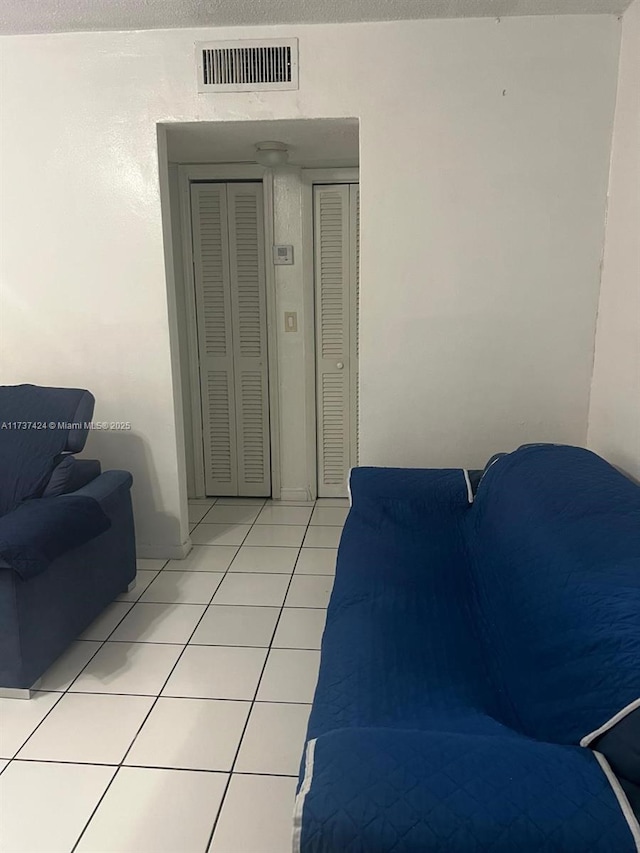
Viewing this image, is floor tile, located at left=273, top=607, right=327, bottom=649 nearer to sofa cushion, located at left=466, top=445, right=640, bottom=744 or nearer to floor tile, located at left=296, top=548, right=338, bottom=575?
floor tile, located at left=296, top=548, right=338, bottom=575

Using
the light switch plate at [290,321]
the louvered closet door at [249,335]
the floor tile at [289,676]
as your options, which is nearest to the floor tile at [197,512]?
the louvered closet door at [249,335]

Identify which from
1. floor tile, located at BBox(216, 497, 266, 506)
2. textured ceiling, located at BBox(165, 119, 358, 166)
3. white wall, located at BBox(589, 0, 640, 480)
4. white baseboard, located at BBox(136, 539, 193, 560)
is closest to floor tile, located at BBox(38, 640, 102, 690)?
white baseboard, located at BBox(136, 539, 193, 560)

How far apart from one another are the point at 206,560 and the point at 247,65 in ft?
7.73

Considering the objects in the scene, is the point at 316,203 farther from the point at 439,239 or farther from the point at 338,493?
the point at 338,493

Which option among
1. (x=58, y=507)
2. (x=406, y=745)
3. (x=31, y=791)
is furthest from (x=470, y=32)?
(x=31, y=791)

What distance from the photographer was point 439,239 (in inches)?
114

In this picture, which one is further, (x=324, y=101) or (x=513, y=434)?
(x=513, y=434)

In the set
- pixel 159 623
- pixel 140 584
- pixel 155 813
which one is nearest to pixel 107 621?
pixel 159 623

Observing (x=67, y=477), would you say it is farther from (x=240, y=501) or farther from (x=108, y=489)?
(x=240, y=501)

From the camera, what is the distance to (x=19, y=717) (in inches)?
85.0

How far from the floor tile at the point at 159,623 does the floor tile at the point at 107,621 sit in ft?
0.11

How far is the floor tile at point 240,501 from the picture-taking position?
14.0 ft

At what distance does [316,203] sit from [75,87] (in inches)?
58.5

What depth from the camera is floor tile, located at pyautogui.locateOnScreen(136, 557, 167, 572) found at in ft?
10.8
